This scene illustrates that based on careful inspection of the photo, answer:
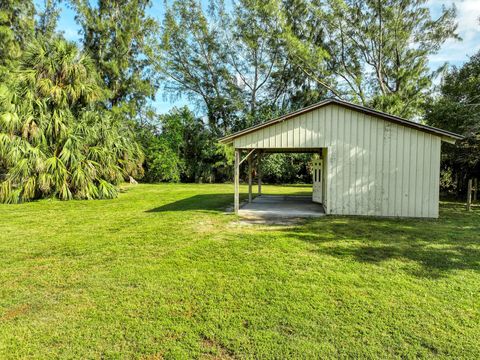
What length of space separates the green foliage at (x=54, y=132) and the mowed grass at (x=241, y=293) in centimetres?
500

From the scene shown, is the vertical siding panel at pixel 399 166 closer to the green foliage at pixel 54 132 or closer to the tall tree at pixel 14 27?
the green foliage at pixel 54 132

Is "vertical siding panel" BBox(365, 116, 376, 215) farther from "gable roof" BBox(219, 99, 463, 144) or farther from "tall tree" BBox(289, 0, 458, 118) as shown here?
"tall tree" BBox(289, 0, 458, 118)

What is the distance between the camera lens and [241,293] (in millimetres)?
3504

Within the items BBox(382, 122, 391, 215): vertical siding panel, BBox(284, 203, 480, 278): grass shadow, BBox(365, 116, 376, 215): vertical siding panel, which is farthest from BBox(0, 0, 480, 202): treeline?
BBox(284, 203, 480, 278): grass shadow

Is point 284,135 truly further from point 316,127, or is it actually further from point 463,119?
point 463,119

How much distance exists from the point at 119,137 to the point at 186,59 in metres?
13.7

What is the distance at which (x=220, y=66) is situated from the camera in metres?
25.0

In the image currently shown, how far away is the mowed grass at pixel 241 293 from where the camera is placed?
8.40ft

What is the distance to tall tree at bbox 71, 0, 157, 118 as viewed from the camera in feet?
69.4

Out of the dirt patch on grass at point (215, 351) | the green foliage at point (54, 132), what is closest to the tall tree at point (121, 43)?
the green foliage at point (54, 132)

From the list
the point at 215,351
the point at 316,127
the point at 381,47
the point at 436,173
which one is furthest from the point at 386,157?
the point at 381,47

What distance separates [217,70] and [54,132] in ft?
53.9

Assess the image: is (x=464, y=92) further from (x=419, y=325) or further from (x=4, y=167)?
(x=4, y=167)

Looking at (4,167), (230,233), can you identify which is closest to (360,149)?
(230,233)
